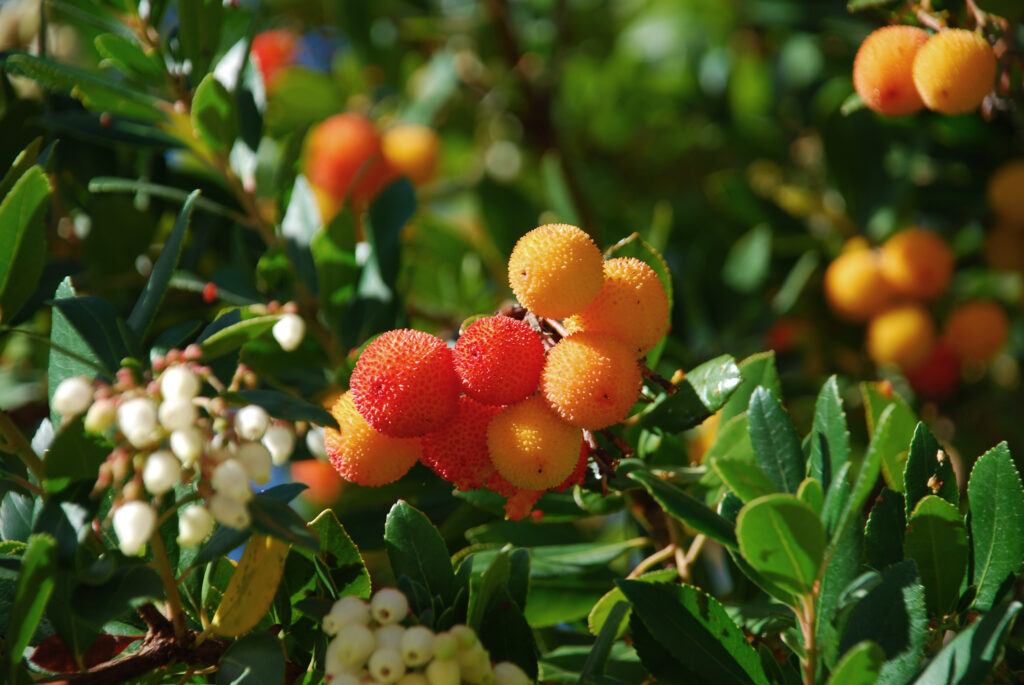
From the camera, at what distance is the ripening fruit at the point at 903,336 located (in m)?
1.74

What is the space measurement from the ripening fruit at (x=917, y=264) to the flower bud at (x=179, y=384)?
55.7 inches

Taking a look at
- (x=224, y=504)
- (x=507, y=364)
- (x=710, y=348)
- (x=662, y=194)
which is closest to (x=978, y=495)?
(x=507, y=364)

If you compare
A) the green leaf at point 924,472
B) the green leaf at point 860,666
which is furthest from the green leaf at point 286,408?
the green leaf at point 924,472

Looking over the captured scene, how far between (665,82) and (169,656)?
6.72ft

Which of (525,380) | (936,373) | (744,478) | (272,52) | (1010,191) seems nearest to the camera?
(744,478)

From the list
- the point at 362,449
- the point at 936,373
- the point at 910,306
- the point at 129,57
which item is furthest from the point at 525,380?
the point at 936,373

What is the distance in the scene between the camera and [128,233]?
4.69 ft

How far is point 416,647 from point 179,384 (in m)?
0.28

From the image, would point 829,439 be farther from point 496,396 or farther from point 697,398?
point 496,396

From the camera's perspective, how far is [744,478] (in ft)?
2.57

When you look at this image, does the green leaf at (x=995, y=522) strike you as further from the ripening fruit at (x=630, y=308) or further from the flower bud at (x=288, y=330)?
the flower bud at (x=288, y=330)

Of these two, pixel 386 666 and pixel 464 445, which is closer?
pixel 386 666

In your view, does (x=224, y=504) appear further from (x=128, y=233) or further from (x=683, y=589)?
(x=128, y=233)

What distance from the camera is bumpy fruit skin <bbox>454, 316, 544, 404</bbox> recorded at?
86 cm
